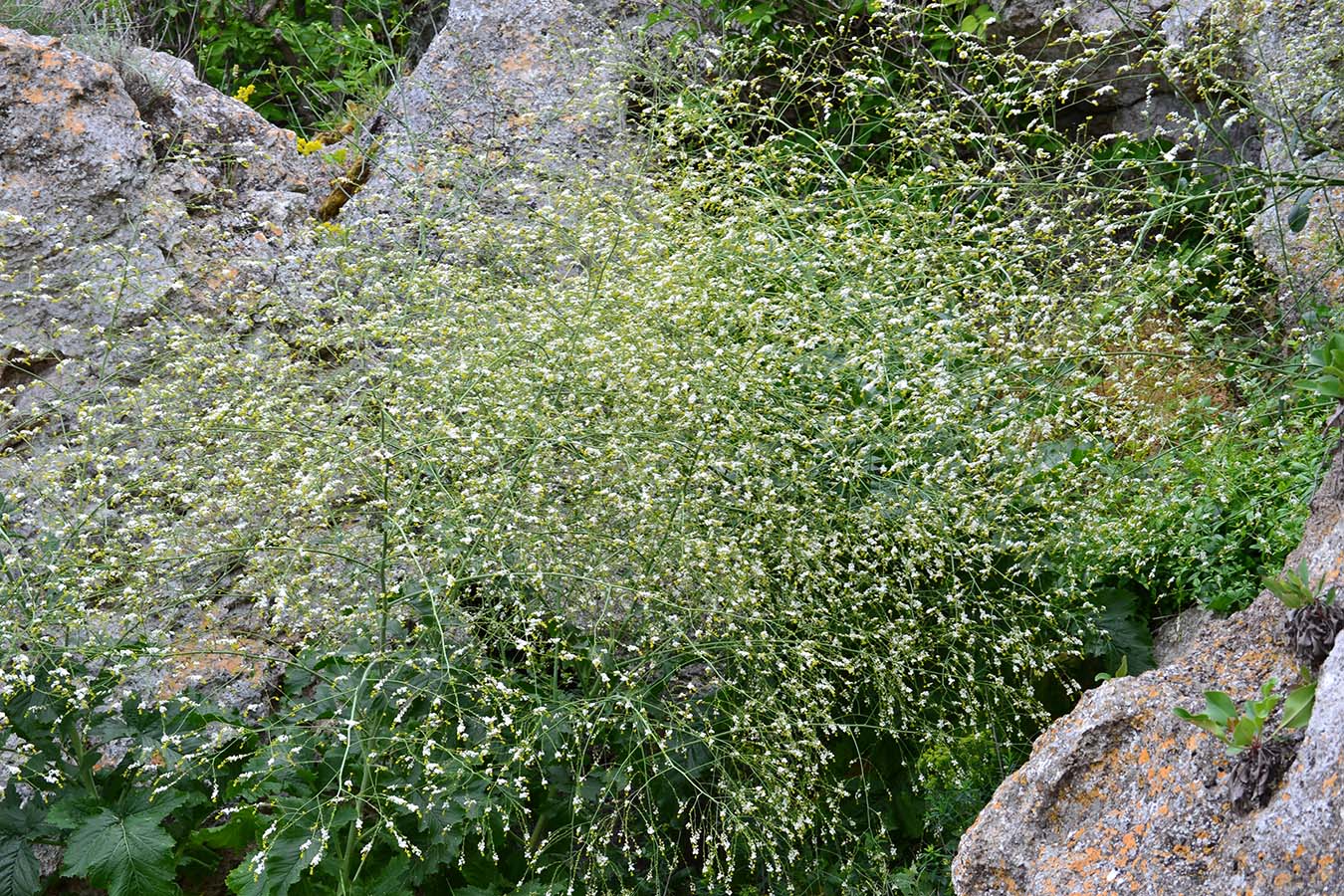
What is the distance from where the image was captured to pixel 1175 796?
2133mm

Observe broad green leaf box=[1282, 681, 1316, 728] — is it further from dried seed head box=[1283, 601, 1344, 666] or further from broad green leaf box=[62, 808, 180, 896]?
broad green leaf box=[62, 808, 180, 896]

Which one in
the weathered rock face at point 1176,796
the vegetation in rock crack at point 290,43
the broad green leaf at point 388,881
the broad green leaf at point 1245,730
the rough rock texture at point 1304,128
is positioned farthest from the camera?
the vegetation in rock crack at point 290,43

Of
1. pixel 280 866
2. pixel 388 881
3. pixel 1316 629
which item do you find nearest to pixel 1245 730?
pixel 1316 629

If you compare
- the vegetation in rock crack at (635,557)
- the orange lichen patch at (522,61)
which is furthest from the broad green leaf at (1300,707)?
the orange lichen patch at (522,61)

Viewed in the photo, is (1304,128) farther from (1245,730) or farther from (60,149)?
(60,149)

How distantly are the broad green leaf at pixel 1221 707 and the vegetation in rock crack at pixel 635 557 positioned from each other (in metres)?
1.05

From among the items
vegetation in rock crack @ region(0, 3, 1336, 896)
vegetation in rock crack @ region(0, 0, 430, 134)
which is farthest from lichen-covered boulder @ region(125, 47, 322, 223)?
vegetation in rock crack @ region(0, 3, 1336, 896)

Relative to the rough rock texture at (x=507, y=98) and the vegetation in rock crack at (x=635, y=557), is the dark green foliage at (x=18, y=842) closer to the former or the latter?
the vegetation in rock crack at (x=635, y=557)

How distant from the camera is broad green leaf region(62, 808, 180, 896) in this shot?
3.00 metres

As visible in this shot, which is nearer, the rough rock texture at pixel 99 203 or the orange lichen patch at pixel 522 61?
the rough rock texture at pixel 99 203

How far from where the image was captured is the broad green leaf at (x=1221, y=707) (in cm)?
200

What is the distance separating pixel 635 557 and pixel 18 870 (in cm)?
182

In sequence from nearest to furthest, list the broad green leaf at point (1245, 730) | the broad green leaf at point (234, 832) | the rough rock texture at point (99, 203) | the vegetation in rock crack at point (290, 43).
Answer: the broad green leaf at point (1245, 730)
the broad green leaf at point (234, 832)
the rough rock texture at point (99, 203)
the vegetation in rock crack at point (290, 43)

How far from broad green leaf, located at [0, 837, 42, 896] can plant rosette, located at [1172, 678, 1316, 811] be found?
2.86m
